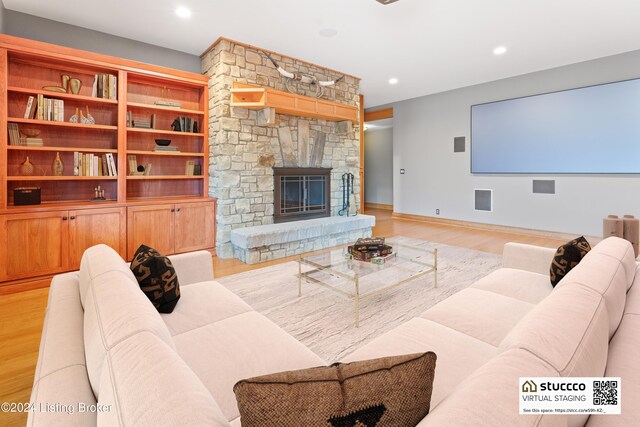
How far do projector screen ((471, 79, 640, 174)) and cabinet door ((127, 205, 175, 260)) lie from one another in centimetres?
575

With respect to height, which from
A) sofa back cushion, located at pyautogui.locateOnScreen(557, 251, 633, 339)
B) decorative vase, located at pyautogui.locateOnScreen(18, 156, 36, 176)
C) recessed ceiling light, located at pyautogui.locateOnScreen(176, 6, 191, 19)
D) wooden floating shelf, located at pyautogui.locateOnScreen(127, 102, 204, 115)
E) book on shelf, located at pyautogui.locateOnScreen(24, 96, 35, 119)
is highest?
recessed ceiling light, located at pyautogui.locateOnScreen(176, 6, 191, 19)

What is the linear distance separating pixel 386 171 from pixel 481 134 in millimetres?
3808

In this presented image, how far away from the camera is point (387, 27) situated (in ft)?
12.9

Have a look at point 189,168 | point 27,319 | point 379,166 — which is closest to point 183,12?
point 189,168

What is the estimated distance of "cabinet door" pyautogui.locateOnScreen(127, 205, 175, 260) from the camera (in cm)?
392

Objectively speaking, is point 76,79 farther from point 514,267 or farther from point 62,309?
point 514,267

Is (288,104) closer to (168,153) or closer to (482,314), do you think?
(168,153)

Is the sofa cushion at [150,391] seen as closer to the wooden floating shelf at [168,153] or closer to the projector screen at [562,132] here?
the wooden floating shelf at [168,153]

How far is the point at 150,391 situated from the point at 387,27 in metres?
4.37

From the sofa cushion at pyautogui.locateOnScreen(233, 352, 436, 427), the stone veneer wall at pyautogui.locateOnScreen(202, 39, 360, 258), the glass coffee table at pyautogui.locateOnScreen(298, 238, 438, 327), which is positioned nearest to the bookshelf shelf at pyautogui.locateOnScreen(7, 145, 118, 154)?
the stone veneer wall at pyautogui.locateOnScreen(202, 39, 360, 258)

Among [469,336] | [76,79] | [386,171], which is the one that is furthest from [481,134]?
[76,79]

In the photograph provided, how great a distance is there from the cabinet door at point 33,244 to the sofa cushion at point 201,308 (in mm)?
2299

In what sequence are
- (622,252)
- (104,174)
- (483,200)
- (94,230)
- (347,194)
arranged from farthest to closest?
(483,200) → (347,194) → (104,174) → (94,230) → (622,252)

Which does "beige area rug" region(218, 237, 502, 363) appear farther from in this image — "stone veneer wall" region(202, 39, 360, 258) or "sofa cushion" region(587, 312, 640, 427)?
"sofa cushion" region(587, 312, 640, 427)
